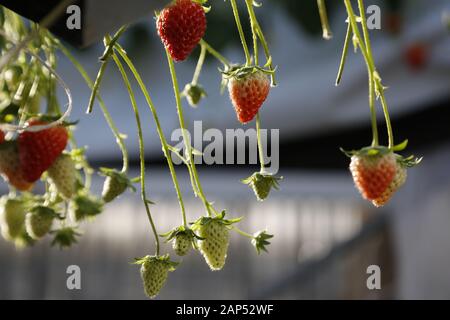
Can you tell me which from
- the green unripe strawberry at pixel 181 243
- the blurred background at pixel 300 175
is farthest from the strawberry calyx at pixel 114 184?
the blurred background at pixel 300 175

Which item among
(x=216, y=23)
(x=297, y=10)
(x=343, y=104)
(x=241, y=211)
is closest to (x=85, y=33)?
(x=216, y=23)

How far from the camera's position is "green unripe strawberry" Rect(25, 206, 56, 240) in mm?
593

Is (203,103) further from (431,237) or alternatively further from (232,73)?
(232,73)

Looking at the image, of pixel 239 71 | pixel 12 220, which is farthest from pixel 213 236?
pixel 12 220

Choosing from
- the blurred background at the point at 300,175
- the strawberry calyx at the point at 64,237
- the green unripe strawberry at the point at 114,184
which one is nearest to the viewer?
the green unripe strawberry at the point at 114,184

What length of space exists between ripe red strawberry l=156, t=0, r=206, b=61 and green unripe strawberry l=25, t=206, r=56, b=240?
0.58 ft

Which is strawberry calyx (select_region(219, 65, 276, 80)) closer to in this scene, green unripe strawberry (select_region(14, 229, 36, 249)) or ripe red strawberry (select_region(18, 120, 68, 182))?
ripe red strawberry (select_region(18, 120, 68, 182))

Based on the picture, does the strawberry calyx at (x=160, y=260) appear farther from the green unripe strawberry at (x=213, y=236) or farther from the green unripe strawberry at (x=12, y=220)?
the green unripe strawberry at (x=12, y=220)

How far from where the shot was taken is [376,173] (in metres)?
0.50

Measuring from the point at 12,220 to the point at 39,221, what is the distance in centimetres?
7

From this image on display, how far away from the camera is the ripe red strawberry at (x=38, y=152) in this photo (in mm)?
528

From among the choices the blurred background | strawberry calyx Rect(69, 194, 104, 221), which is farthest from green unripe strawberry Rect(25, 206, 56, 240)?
the blurred background

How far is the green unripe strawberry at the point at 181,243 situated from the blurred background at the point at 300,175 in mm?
1556

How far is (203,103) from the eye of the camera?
7.91 ft
